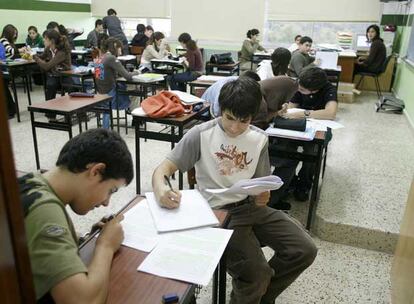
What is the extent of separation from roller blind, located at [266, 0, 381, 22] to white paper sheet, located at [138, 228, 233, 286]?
7.72 m

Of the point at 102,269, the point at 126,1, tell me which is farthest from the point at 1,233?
the point at 126,1

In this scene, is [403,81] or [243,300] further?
[403,81]

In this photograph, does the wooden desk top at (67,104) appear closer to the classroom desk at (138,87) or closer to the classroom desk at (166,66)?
the classroom desk at (138,87)

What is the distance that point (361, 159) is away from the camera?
12.0ft

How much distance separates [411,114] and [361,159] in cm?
216

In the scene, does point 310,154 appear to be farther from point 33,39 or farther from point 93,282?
point 33,39

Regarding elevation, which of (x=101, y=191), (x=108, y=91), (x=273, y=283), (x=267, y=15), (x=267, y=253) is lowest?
(x=267, y=253)

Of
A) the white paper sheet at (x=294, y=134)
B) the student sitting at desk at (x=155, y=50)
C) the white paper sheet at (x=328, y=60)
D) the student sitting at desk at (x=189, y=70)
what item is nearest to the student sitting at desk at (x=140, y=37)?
the student sitting at desk at (x=155, y=50)

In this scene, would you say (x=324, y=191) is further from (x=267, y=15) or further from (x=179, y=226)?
(x=267, y=15)

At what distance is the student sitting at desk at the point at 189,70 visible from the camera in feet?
19.6

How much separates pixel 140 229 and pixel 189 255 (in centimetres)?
23

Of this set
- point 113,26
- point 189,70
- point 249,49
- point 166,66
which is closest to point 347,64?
point 249,49

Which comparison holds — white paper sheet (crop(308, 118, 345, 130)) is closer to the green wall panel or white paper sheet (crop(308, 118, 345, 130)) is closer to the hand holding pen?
the hand holding pen

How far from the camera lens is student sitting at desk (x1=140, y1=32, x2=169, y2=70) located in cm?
674
